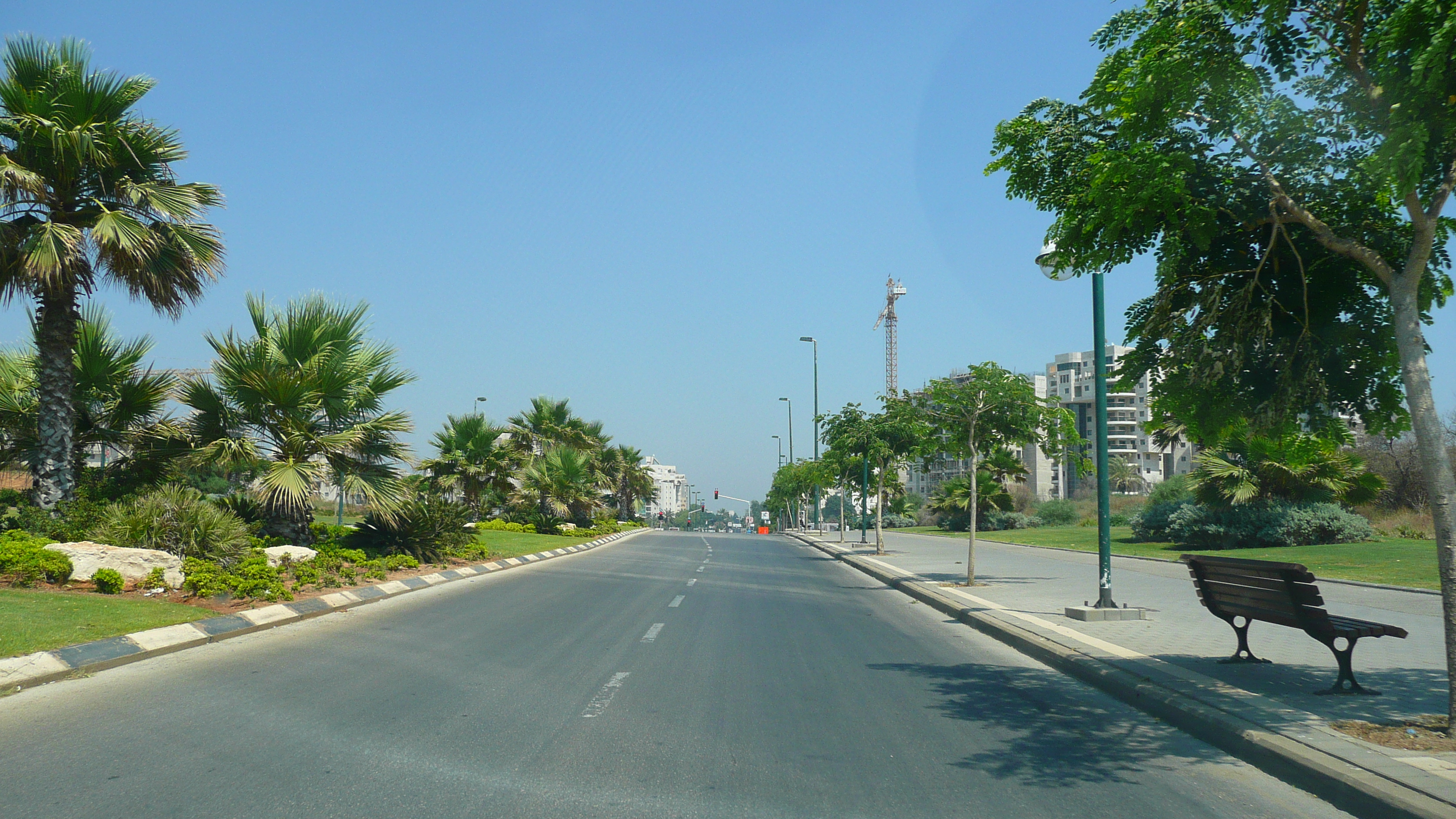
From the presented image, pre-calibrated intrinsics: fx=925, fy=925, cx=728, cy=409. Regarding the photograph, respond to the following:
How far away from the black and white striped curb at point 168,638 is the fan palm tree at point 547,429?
29896mm

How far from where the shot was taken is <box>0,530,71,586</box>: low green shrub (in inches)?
430

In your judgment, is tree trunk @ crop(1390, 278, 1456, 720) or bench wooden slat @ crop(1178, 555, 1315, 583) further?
bench wooden slat @ crop(1178, 555, 1315, 583)

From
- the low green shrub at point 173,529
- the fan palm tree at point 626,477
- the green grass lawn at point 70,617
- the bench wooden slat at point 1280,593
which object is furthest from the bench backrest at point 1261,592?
the fan palm tree at point 626,477

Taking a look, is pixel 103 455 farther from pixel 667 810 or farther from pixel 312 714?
pixel 667 810

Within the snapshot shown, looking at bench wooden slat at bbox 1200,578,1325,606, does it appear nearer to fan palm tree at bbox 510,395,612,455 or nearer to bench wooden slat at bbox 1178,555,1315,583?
bench wooden slat at bbox 1178,555,1315,583

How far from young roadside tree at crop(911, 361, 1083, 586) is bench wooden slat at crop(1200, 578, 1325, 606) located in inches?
339

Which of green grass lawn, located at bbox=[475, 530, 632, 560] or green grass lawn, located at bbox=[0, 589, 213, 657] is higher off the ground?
green grass lawn, located at bbox=[0, 589, 213, 657]

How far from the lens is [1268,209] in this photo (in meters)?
6.68

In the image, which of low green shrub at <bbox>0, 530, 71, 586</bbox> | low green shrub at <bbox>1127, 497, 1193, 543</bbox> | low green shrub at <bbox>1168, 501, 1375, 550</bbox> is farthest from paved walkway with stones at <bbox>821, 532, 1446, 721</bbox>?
low green shrub at <bbox>0, 530, 71, 586</bbox>

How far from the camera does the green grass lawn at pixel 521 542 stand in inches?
999

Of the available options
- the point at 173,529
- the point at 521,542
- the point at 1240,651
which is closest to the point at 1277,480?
the point at 1240,651

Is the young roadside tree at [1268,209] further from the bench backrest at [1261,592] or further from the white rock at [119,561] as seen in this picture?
the white rock at [119,561]

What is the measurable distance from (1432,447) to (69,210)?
16844 millimetres

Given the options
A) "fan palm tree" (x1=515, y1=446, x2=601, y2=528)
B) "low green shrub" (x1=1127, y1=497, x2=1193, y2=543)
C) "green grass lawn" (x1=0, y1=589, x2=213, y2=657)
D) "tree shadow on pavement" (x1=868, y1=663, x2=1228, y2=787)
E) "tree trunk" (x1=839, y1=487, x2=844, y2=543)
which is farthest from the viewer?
"tree trunk" (x1=839, y1=487, x2=844, y2=543)
